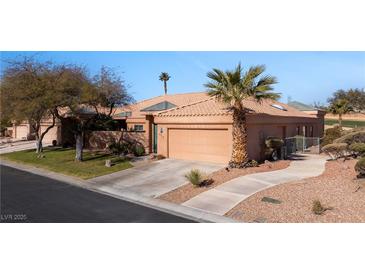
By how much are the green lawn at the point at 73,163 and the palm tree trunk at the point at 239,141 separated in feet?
20.7

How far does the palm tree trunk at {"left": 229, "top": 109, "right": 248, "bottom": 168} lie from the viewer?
16053mm

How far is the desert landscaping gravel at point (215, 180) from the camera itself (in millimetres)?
11984

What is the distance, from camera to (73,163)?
2000cm

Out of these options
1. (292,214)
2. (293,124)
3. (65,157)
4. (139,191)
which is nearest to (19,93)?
(65,157)

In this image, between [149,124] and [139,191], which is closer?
[139,191]

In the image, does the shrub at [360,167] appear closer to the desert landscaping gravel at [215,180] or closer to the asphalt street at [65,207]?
the desert landscaping gravel at [215,180]

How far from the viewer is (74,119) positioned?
28.4m

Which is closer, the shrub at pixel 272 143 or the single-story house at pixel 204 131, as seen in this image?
the single-story house at pixel 204 131

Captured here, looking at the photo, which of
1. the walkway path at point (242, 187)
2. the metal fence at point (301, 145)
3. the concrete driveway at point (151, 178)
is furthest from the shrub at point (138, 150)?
the metal fence at point (301, 145)

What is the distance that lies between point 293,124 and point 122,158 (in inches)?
548

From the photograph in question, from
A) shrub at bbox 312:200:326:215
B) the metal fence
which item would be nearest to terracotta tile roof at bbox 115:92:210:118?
the metal fence

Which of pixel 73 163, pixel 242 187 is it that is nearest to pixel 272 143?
pixel 242 187

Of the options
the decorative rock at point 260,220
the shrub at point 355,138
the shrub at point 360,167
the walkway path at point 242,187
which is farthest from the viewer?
the shrub at point 355,138

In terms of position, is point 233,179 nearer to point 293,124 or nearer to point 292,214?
point 292,214
